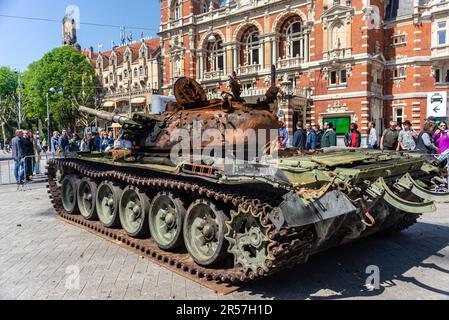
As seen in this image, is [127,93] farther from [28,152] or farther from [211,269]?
[211,269]

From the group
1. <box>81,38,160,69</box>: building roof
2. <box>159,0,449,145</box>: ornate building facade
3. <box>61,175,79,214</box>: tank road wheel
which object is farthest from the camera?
<box>81,38,160,69</box>: building roof

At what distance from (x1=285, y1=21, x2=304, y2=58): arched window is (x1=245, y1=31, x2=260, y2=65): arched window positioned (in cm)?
314

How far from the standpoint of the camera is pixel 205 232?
17.1ft

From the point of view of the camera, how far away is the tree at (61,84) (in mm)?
49031

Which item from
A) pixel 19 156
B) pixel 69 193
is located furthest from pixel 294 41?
pixel 69 193

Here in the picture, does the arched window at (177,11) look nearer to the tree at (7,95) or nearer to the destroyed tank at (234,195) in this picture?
the tree at (7,95)

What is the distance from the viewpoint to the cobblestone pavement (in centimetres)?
452

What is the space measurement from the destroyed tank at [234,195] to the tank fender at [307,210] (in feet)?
0.03

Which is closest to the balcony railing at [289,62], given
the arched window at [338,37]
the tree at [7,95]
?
the arched window at [338,37]

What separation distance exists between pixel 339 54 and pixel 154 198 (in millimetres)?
27626

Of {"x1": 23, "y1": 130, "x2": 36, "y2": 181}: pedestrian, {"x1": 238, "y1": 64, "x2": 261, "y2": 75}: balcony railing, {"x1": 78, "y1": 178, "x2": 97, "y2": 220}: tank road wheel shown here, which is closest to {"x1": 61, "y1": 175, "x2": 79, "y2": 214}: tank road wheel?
{"x1": 78, "y1": 178, "x2": 97, "y2": 220}: tank road wheel

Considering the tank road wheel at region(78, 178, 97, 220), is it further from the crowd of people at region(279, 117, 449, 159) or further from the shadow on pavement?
the crowd of people at region(279, 117, 449, 159)

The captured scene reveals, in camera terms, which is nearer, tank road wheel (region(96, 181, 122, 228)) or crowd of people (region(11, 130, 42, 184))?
tank road wheel (region(96, 181, 122, 228))
